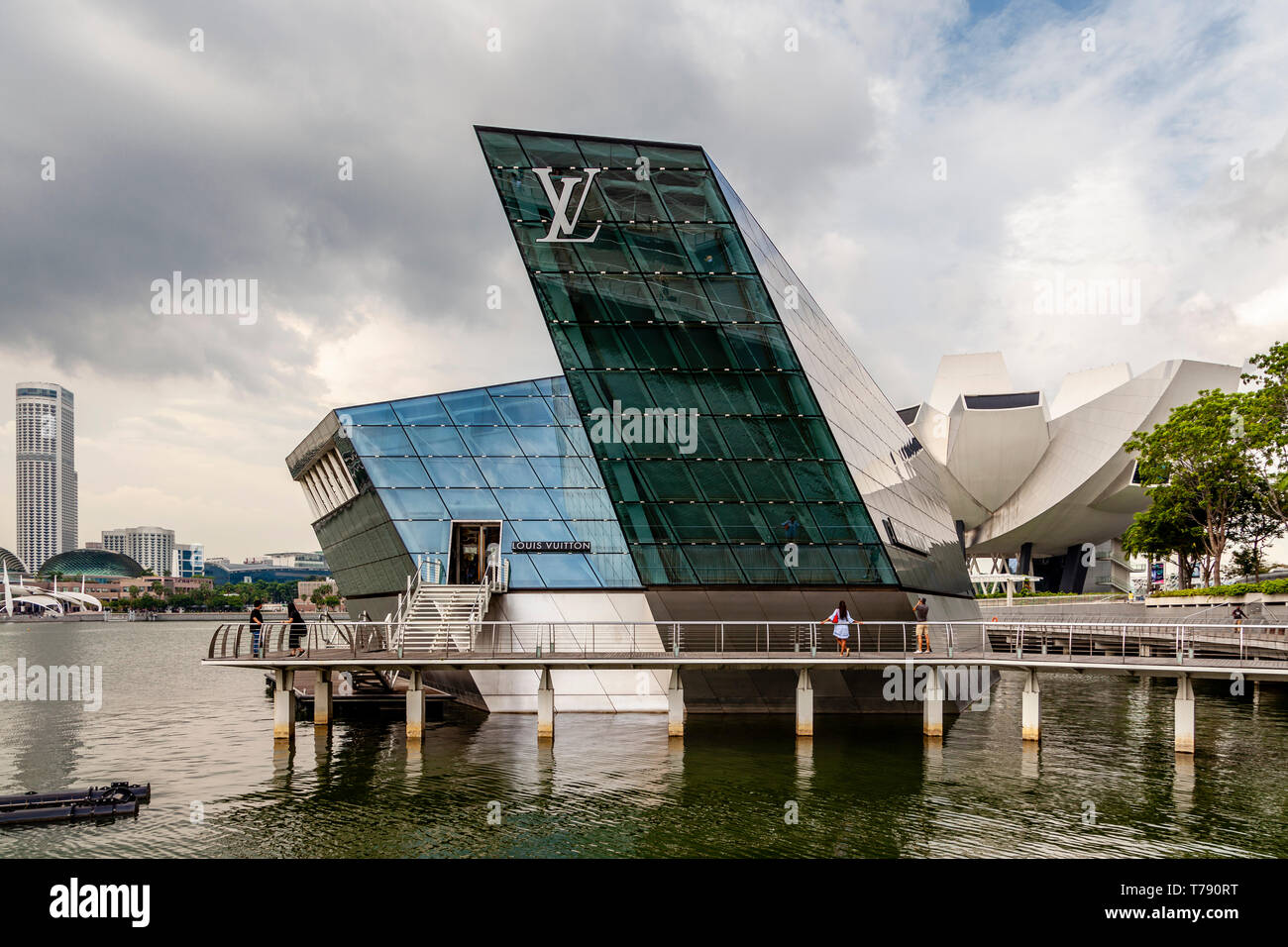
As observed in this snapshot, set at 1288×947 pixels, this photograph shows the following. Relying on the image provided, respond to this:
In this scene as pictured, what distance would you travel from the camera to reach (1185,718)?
91.2 feet

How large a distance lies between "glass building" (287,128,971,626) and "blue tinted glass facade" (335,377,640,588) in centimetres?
7

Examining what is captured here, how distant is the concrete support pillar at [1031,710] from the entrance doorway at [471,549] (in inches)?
714

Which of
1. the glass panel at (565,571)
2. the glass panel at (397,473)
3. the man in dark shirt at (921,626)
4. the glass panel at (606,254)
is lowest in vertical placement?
the man in dark shirt at (921,626)

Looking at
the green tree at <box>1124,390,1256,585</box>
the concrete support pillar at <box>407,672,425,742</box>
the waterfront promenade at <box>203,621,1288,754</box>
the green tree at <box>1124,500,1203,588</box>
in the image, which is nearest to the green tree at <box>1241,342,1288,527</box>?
the green tree at <box>1124,390,1256,585</box>

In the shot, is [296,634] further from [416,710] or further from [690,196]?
[690,196]

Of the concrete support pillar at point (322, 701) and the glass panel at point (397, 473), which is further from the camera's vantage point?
the glass panel at point (397, 473)

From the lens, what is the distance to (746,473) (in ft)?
105

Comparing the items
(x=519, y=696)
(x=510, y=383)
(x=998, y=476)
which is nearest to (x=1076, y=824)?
(x=519, y=696)

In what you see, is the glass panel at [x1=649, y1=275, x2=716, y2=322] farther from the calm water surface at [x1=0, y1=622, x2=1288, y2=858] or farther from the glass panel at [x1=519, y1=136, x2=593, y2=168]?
the calm water surface at [x1=0, y1=622, x2=1288, y2=858]

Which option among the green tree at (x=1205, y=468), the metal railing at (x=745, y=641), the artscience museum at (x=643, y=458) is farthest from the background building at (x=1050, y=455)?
the artscience museum at (x=643, y=458)

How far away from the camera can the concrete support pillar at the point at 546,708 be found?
29.2m

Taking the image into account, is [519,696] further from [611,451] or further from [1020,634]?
[1020,634]

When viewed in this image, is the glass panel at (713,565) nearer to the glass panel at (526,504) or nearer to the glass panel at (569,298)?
the glass panel at (526,504)
